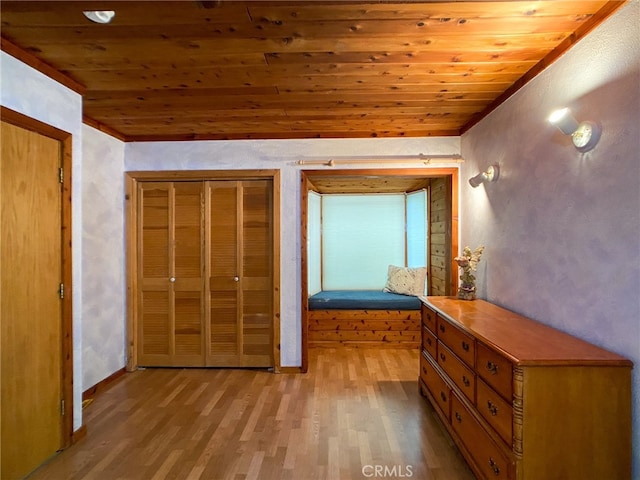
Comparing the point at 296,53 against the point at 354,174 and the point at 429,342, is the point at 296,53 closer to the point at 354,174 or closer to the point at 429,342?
the point at 354,174

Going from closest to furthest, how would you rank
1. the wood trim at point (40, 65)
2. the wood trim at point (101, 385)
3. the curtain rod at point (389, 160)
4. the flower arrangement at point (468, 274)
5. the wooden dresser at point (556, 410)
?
1. the wooden dresser at point (556, 410)
2. the wood trim at point (40, 65)
3. the flower arrangement at point (468, 274)
4. the wood trim at point (101, 385)
5. the curtain rod at point (389, 160)

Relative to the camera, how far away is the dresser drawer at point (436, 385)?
230 centimetres

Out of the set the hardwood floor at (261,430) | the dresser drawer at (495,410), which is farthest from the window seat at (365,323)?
the dresser drawer at (495,410)

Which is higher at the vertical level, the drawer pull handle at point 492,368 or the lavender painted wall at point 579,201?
the lavender painted wall at point 579,201

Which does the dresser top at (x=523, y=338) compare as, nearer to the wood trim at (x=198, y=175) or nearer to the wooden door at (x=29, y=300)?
the wood trim at (x=198, y=175)

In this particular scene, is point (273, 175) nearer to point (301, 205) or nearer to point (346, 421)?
point (301, 205)

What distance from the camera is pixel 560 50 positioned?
6.23 feet

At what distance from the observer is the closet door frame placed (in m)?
3.50

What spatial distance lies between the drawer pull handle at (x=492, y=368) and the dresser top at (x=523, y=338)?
0.10 metres

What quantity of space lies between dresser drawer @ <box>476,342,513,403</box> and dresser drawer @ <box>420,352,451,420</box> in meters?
0.57

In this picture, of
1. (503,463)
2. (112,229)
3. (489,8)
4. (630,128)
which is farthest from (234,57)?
(503,463)

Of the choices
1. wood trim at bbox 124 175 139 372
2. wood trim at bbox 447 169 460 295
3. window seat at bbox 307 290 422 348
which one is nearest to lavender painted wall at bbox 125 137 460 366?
wood trim at bbox 447 169 460 295

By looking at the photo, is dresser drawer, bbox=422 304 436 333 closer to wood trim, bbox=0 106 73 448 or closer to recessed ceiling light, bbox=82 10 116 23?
wood trim, bbox=0 106 73 448

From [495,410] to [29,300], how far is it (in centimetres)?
252
